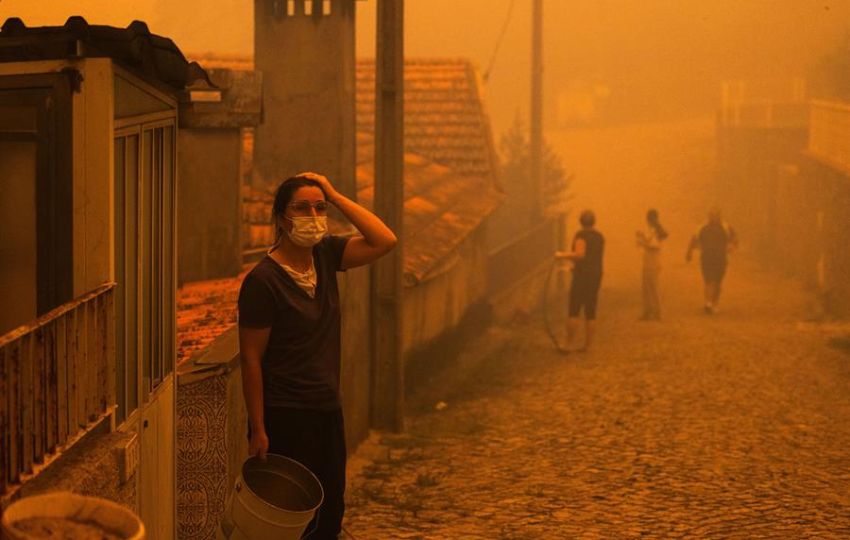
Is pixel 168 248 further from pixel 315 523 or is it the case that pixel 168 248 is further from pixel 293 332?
pixel 315 523

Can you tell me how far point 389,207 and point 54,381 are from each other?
764 cm

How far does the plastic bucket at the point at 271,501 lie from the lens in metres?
5.45

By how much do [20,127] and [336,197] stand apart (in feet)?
4.89

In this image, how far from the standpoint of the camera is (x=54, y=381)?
4.61m

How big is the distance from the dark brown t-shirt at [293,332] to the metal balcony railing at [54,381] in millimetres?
747

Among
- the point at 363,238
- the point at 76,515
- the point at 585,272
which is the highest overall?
the point at 363,238

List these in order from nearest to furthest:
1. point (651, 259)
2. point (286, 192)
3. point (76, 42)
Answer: point (76, 42), point (286, 192), point (651, 259)

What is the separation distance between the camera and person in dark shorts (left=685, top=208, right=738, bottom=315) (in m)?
20.9

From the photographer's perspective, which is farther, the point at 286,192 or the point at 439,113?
the point at 439,113

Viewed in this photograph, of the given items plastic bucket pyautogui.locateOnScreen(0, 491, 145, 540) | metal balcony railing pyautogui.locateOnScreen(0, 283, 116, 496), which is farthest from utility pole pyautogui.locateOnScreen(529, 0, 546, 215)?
plastic bucket pyautogui.locateOnScreen(0, 491, 145, 540)

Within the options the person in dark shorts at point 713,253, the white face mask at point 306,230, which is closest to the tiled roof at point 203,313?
the white face mask at point 306,230

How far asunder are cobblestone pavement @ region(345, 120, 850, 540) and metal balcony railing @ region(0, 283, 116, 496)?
3.88 meters

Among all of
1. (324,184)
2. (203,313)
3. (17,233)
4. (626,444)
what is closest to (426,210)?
(626,444)

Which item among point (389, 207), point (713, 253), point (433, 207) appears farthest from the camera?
point (713, 253)
